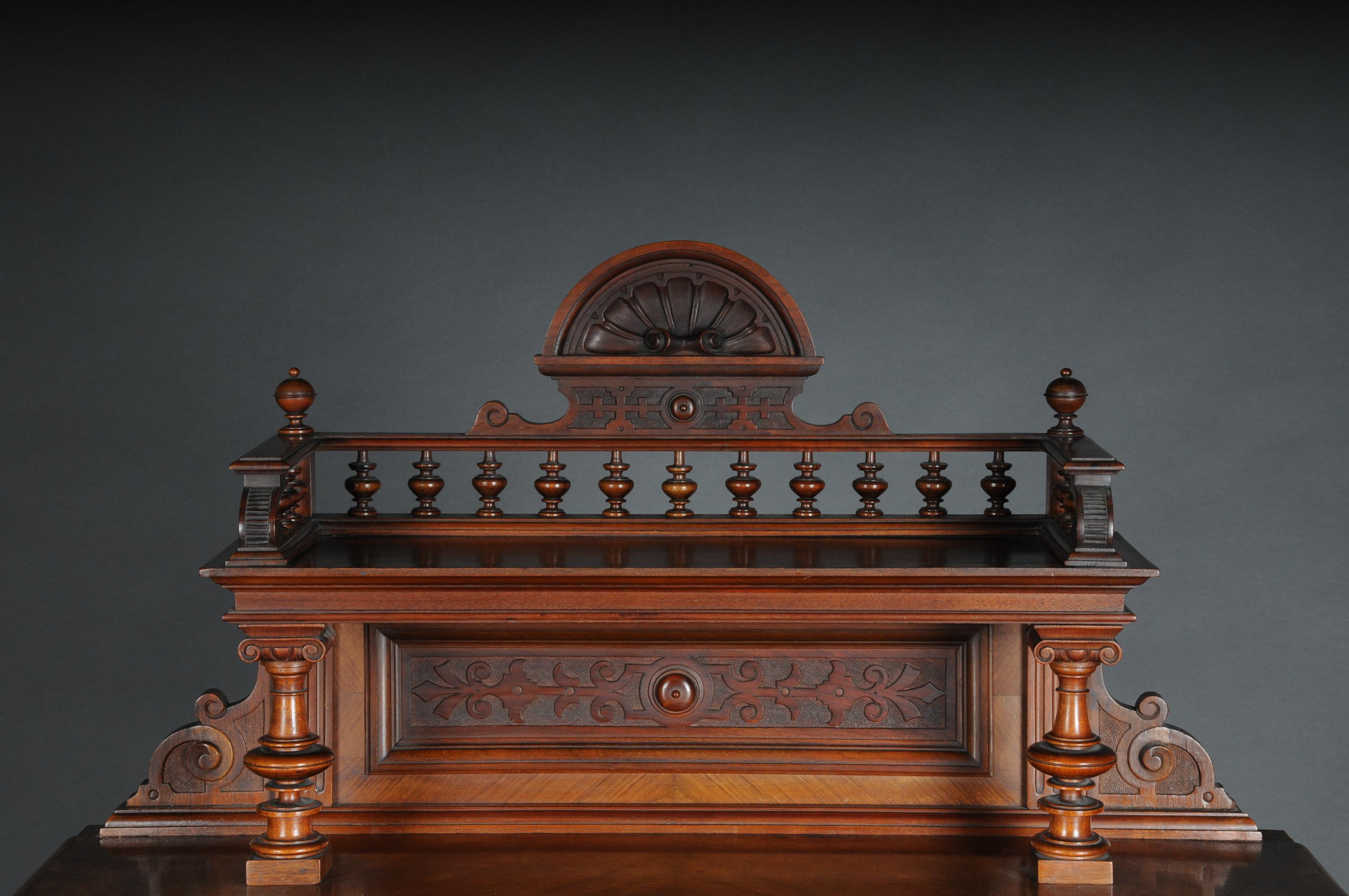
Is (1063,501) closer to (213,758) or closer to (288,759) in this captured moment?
(288,759)

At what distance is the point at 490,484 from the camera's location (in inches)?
Answer: 145

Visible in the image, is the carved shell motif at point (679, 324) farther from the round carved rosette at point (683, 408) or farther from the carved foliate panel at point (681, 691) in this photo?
the carved foliate panel at point (681, 691)

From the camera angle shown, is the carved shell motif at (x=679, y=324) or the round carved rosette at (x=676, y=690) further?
the carved shell motif at (x=679, y=324)

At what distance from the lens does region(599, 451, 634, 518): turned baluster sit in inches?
145

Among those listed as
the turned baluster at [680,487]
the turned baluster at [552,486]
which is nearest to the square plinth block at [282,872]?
the turned baluster at [552,486]

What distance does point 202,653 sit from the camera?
508 cm

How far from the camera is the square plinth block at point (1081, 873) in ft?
10.4

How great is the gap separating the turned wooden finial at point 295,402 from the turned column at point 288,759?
20.9 inches

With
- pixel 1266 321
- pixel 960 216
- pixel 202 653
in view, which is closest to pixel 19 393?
pixel 202 653

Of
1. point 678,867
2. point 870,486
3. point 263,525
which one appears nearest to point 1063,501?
point 870,486

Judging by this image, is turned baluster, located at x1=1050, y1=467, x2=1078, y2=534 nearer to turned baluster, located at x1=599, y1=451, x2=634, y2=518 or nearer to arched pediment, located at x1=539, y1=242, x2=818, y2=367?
arched pediment, located at x1=539, y1=242, x2=818, y2=367

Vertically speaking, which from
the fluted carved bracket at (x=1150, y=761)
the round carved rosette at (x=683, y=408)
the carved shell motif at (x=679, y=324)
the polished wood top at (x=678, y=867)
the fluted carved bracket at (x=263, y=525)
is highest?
the carved shell motif at (x=679, y=324)

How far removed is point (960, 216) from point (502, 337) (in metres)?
1.55

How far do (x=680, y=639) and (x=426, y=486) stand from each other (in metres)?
0.72
